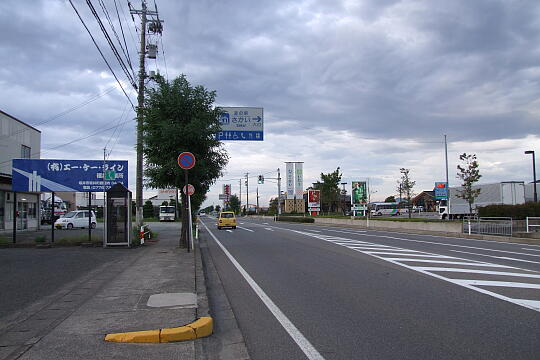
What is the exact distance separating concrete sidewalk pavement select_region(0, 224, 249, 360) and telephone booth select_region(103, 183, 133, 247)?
8.80 m

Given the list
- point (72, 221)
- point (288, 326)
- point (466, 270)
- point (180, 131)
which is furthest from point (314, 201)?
point (288, 326)

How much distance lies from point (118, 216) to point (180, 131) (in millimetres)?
5200

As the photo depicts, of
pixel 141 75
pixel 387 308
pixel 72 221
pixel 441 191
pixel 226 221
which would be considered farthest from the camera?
pixel 441 191

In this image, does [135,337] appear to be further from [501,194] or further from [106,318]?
[501,194]

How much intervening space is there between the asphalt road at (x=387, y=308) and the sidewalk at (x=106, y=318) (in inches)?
34.9

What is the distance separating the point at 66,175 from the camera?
820 inches

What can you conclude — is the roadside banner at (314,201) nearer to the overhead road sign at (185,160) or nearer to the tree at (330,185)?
the tree at (330,185)

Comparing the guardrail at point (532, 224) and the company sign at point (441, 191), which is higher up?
the company sign at point (441, 191)

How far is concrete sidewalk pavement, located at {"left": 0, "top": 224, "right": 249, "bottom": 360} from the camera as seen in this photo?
5.18 meters

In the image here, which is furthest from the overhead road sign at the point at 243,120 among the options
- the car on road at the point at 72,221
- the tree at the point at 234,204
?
the tree at the point at 234,204

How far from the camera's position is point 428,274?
11.0 metres

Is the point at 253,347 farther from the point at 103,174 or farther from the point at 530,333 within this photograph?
the point at 103,174

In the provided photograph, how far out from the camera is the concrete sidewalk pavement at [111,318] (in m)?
5.18

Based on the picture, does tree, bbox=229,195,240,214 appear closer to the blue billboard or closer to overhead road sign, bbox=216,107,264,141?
overhead road sign, bbox=216,107,264,141
